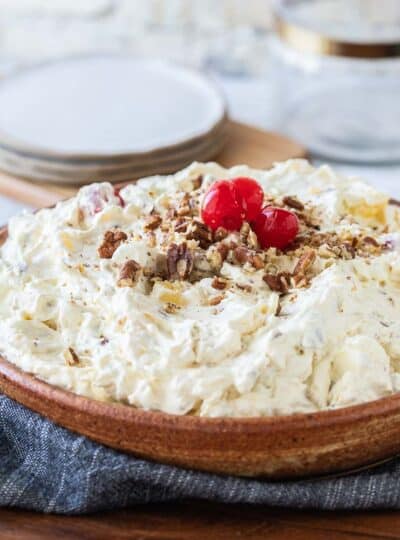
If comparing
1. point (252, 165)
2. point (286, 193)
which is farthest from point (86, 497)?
point (252, 165)

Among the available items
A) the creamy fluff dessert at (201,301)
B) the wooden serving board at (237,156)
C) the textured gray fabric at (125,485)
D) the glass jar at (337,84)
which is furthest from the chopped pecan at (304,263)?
the glass jar at (337,84)

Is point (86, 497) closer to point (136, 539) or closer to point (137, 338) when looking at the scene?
point (136, 539)

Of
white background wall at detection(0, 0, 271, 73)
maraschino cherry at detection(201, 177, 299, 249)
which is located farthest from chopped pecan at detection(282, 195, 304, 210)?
white background wall at detection(0, 0, 271, 73)

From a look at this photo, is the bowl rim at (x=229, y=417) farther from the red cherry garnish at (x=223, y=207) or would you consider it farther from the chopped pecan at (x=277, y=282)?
the red cherry garnish at (x=223, y=207)

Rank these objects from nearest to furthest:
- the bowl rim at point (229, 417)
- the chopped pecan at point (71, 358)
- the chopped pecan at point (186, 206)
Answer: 1. the bowl rim at point (229, 417)
2. the chopped pecan at point (71, 358)
3. the chopped pecan at point (186, 206)

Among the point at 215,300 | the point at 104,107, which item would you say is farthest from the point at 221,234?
the point at 104,107

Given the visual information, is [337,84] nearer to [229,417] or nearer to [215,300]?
[215,300]

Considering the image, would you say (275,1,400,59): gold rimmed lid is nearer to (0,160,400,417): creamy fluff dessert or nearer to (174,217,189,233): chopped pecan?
(0,160,400,417): creamy fluff dessert
